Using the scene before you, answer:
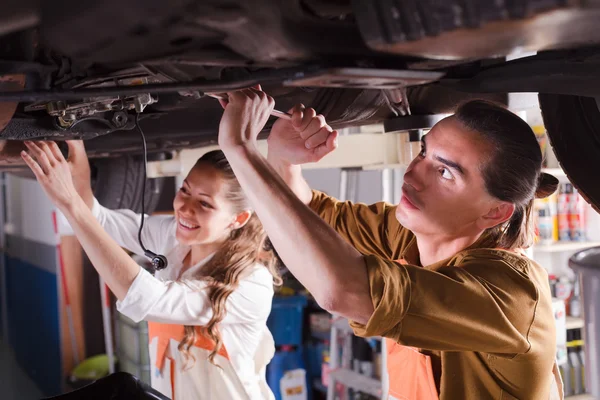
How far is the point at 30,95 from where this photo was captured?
762mm

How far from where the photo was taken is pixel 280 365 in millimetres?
3012

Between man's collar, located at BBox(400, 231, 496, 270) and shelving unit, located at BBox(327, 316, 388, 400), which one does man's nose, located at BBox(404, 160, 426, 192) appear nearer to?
man's collar, located at BBox(400, 231, 496, 270)

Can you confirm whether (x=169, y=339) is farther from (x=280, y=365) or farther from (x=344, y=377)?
(x=280, y=365)

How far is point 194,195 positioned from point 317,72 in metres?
0.99

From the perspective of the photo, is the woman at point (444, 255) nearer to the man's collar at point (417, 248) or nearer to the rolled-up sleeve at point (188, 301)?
the man's collar at point (417, 248)

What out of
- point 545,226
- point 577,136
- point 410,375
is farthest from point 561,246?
point 410,375

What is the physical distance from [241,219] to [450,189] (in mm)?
817

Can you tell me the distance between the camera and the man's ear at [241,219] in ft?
5.52

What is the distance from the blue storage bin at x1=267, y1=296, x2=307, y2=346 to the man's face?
203 centimetres

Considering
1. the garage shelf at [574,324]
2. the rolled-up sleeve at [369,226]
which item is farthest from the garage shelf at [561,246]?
the rolled-up sleeve at [369,226]

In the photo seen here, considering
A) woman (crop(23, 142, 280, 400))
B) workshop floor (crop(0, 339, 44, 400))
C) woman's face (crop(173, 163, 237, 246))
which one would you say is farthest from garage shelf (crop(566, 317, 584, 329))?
workshop floor (crop(0, 339, 44, 400))

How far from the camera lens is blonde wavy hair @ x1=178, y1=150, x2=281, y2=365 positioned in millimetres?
1540

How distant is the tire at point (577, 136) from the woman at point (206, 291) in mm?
816

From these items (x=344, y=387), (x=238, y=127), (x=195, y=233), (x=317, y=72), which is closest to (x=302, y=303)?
(x=344, y=387)
